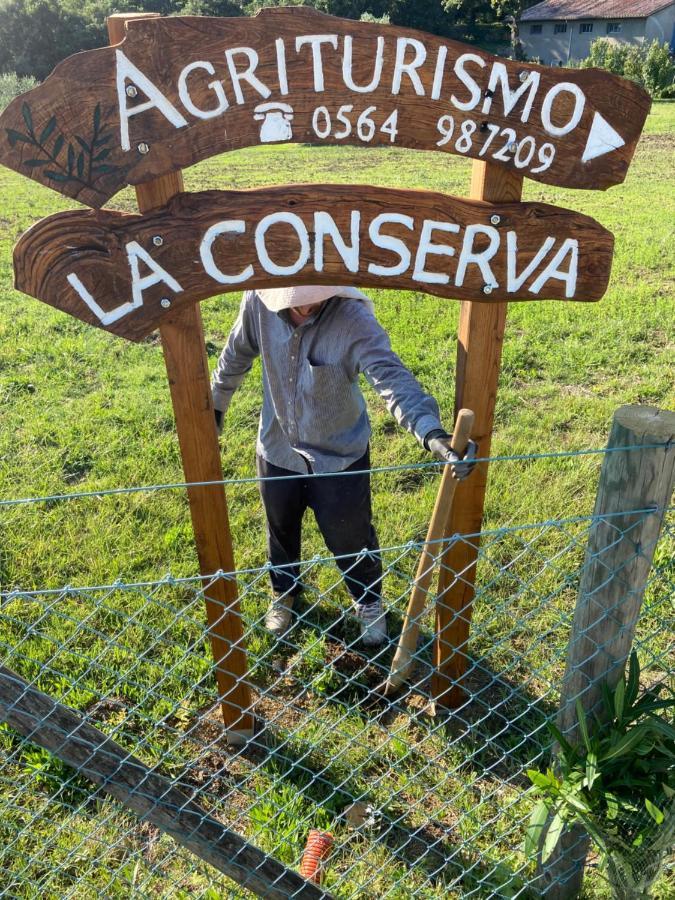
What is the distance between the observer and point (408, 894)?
7.28 feet

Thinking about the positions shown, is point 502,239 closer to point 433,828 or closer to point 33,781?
point 433,828

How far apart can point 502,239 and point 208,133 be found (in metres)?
0.83

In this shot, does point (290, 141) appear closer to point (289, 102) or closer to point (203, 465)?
point (289, 102)

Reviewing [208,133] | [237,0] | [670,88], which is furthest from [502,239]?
[237,0]

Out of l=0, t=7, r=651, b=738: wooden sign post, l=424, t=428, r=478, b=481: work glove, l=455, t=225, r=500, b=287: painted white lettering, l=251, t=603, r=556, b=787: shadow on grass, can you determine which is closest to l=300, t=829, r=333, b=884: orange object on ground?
l=251, t=603, r=556, b=787: shadow on grass

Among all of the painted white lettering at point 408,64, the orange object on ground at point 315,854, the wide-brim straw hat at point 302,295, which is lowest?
the orange object on ground at point 315,854

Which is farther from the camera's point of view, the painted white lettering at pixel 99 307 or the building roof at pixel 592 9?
the building roof at pixel 592 9

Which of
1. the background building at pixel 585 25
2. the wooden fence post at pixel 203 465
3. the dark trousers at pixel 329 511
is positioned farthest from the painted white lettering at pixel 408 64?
the background building at pixel 585 25

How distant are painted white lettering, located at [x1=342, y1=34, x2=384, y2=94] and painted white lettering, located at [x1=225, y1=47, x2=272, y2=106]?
0.20m

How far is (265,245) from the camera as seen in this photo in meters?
1.93

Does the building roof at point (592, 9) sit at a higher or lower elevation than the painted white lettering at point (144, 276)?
Answer: higher

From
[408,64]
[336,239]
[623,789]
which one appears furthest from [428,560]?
[408,64]

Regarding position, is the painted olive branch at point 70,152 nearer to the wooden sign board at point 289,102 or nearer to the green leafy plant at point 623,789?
the wooden sign board at point 289,102

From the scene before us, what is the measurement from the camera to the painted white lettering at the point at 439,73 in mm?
1845
